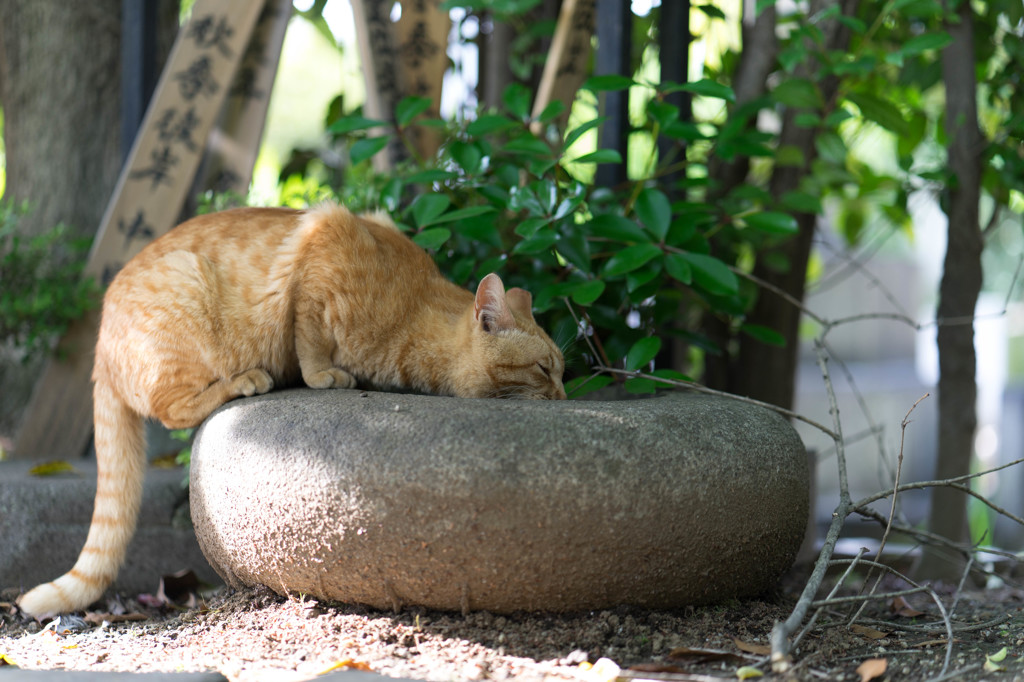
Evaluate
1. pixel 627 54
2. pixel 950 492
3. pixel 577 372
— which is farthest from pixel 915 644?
pixel 627 54

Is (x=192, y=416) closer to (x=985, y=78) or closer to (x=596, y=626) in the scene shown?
(x=596, y=626)

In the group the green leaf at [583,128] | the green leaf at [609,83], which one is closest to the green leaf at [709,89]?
the green leaf at [609,83]

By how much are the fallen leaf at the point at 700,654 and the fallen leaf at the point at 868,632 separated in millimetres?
520

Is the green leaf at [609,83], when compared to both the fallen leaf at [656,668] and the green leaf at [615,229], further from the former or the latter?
the fallen leaf at [656,668]

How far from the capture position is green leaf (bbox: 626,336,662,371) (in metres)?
2.80

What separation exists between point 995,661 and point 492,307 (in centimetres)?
167

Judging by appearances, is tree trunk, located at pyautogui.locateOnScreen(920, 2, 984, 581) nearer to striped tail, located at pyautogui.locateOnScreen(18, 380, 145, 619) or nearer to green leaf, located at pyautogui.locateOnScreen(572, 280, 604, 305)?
green leaf, located at pyautogui.locateOnScreen(572, 280, 604, 305)

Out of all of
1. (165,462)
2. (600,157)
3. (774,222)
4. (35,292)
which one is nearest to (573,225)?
(600,157)

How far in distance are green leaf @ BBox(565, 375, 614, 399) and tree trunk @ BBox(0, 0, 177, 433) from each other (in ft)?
9.30

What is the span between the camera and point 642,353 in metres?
2.83

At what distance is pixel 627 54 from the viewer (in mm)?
3611

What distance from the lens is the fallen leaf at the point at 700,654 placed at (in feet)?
6.34

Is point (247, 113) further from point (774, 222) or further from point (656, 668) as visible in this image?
point (656, 668)

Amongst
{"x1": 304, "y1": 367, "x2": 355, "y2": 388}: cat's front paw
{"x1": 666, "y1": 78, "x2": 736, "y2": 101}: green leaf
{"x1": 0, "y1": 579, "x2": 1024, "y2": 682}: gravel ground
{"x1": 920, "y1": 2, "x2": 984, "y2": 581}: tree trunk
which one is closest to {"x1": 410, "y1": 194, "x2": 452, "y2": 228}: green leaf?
{"x1": 304, "y1": 367, "x2": 355, "y2": 388}: cat's front paw
